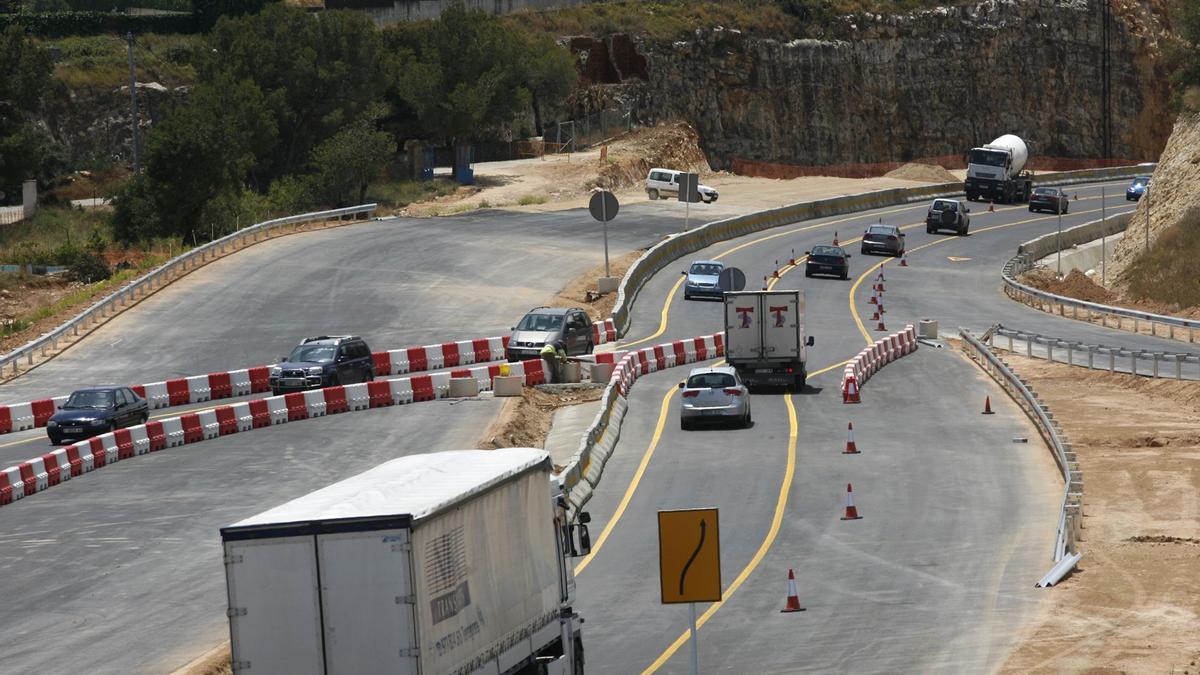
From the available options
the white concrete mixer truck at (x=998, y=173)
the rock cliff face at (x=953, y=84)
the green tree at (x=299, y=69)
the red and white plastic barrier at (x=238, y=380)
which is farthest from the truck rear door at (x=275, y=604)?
the rock cliff face at (x=953, y=84)

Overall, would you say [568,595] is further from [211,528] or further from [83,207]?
[83,207]

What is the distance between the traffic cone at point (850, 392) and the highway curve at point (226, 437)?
29.1 ft

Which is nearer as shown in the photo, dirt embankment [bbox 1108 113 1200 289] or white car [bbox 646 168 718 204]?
dirt embankment [bbox 1108 113 1200 289]

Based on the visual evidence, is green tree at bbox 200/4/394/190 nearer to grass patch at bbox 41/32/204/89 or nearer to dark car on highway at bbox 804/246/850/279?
grass patch at bbox 41/32/204/89

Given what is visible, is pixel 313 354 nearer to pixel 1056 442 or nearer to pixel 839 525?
pixel 839 525

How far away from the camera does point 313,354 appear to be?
44.2 metres

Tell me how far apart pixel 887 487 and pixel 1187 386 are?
16995 millimetres

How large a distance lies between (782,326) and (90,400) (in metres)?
17.2

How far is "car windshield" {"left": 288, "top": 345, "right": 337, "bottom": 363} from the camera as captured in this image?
44.0 meters

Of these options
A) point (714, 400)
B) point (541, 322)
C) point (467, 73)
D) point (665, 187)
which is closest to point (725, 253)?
point (665, 187)

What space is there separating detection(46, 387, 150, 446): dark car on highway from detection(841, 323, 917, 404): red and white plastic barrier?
17321mm

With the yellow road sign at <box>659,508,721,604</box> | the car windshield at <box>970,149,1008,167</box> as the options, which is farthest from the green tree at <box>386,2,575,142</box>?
the yellow road sign at <box>659,508,721,604</box>

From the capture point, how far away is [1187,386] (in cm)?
4709

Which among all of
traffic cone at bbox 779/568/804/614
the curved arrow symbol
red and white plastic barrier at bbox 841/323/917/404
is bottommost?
red and white plastic barrier at bbox 841/323/917/404
